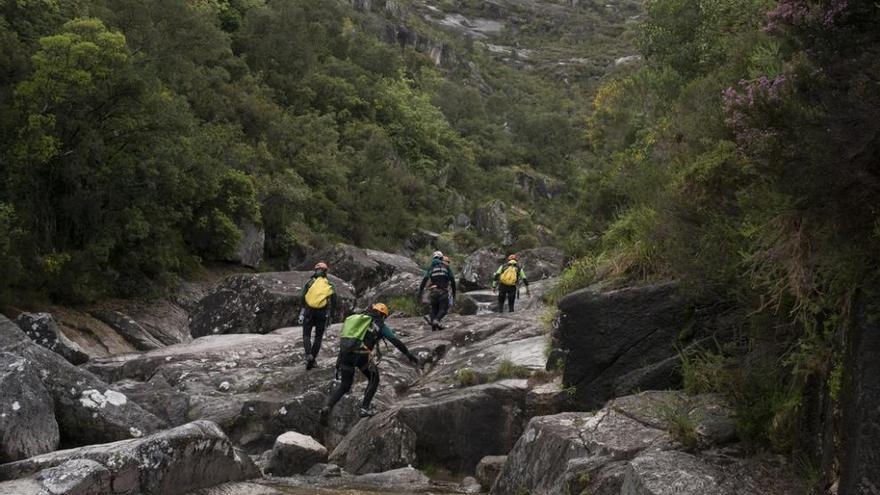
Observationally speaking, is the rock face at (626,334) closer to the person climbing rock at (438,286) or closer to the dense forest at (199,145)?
the person climbing rock at (438,286)

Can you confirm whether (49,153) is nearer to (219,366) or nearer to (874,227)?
(219,366)

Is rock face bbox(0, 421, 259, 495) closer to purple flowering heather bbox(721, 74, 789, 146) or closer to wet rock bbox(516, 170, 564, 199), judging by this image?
purple flowering heather bbox(721, 74, 789, 146)

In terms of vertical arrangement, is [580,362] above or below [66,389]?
above

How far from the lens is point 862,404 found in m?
5.46

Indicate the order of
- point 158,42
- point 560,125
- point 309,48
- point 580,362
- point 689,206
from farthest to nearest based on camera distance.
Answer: point 560,125 < point 309,48 < point 158,42 < point 580,362 < point 689,206

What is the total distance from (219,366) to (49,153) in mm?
8952

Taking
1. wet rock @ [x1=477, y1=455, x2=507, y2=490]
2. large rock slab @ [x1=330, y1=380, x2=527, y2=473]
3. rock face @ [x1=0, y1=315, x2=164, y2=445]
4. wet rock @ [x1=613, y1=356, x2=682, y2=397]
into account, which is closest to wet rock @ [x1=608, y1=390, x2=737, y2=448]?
wet rock @ [x1=613, y1=356, x2=682, y2=397]

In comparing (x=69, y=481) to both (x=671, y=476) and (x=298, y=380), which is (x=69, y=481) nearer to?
(x=671, y=476)

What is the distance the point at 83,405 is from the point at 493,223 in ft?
129

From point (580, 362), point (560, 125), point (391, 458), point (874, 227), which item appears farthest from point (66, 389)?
point (560, 125)

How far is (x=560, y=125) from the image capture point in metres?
72.2

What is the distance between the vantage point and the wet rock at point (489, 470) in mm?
11133

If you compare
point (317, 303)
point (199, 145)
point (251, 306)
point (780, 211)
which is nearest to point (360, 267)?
point (199, 145)

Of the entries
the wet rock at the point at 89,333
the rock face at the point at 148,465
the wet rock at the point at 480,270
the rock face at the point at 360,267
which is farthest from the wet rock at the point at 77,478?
the wet rock at the point at 480,270
